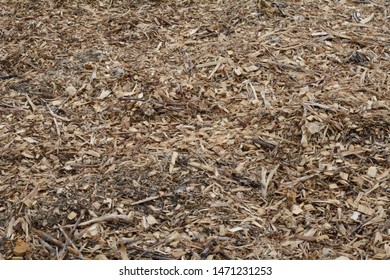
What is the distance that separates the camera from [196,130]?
3348mm

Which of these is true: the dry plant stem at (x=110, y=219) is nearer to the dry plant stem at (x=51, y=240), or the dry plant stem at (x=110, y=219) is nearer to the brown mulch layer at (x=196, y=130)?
the brown mulch layer at (x=196, y=130)

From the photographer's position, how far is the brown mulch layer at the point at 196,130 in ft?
9.09

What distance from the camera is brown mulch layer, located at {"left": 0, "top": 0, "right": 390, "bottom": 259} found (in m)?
2.77

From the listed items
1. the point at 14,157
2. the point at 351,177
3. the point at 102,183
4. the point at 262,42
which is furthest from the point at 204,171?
the point at 262,42

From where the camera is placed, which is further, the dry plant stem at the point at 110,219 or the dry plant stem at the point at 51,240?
the dry plant stem at the point at 110,219

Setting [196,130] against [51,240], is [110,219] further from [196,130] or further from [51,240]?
[196,130]

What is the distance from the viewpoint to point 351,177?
298 cm

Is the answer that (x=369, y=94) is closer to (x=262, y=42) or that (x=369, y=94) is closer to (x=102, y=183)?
(x=262, y=42)

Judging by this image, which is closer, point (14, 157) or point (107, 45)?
point (14, 157)

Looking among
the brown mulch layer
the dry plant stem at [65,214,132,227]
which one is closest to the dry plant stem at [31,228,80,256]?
the brown mulch layer

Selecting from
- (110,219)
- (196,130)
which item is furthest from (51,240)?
(196,130)

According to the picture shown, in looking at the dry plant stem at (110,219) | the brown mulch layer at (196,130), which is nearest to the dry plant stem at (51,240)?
the brown mulch layer at (196,130)
